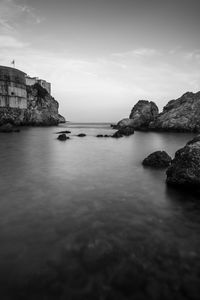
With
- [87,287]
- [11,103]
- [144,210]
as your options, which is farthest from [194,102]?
[87,287]

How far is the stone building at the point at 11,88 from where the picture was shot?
44.4 metres

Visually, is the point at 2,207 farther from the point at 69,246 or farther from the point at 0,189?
the point at 69,246

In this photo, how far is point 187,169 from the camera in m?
7.14

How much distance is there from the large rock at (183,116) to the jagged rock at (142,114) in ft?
22.9

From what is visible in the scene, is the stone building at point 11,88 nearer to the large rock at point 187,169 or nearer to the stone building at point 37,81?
the stone building at point 37,81

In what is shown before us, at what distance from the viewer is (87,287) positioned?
2922 mm

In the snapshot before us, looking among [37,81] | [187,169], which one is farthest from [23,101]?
[187,169]

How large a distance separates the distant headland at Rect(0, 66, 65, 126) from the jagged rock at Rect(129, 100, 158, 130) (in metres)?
26.6

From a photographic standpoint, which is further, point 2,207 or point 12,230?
point 2,207

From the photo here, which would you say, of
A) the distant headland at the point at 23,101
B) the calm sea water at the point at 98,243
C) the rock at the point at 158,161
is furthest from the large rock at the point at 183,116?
the calm sea water at the point at 98,243

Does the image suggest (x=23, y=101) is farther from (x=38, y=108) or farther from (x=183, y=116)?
(x=183, y=116)

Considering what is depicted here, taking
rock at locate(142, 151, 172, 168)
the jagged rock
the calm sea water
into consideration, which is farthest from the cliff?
the calm sea water

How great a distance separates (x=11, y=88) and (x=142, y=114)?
121 feet

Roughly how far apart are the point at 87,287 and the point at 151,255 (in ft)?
4.57
